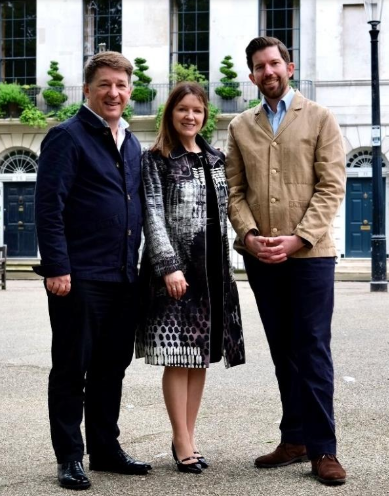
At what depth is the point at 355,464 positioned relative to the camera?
17.5 feet

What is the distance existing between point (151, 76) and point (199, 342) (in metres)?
29.6

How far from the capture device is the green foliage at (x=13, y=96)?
111 ft

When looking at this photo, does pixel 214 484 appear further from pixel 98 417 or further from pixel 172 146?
pixel 172 146

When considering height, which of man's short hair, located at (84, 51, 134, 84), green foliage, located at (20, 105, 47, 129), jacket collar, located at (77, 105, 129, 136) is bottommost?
jacket collar, located at (77, 105, 129, 136)

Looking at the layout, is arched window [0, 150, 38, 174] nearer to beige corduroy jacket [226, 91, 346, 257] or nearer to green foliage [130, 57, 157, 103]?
green foliage [130, 57, 157, 103]

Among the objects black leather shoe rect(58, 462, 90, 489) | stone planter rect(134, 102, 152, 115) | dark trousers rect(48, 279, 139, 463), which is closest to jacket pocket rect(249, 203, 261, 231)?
dark trousers rect(48, 279, 139, 463)

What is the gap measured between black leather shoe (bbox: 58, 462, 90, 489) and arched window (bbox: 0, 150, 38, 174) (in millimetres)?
30251

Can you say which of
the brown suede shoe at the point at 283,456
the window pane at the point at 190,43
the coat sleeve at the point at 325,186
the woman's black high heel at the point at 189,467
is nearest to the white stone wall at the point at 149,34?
the window pane at the point at 190,43

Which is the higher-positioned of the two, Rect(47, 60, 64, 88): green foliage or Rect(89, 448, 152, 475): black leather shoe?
Rect(47, 60, 64, 88): green foliage

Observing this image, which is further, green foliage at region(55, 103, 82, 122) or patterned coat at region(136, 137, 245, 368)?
green foliage at region(55, 103, 82, 122)

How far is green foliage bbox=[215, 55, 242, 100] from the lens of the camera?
32.7 m

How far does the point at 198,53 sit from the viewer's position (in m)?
34.4

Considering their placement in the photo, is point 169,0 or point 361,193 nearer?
point 361,193

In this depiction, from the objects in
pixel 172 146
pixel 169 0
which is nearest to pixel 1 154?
pixel 169 0
